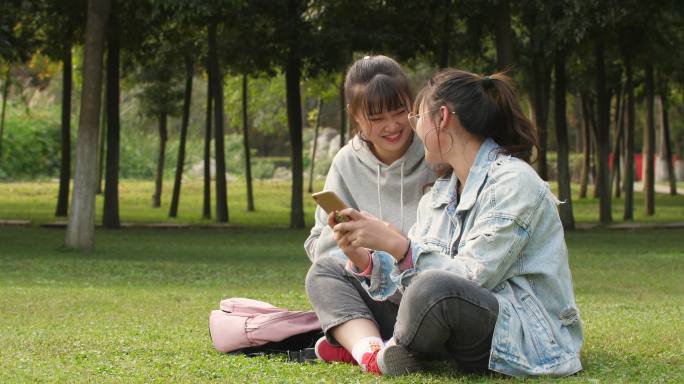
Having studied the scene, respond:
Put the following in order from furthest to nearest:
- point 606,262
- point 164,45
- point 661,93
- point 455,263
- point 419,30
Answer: point 661,93 < point 164,45 < point 419,30 < point 606,262 < point 455,263

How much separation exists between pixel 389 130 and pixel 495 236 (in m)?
1.27

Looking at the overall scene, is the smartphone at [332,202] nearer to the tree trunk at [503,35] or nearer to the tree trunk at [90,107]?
the tree trunk at [90,107]

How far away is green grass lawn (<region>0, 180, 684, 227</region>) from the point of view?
2920 cm

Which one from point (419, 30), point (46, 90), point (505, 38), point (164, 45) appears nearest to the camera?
point (505, 38)

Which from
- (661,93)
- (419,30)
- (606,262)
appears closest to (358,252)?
(606,262)

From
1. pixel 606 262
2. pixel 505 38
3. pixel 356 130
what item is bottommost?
pixel 606 262

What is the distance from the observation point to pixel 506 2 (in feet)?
68.0

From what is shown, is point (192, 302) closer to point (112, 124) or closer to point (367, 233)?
point (367, 233)

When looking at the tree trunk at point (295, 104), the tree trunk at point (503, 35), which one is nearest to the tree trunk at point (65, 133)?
the tree trunk at point (295, 104)

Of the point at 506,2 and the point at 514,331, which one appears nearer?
the point at 514,331

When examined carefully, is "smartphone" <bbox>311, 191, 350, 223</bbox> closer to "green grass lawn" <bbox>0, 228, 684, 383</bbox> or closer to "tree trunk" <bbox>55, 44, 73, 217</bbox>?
"green grass lawn" <bbox>0, 228, 684, 383</bbox>

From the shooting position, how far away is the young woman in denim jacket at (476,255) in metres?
5.20

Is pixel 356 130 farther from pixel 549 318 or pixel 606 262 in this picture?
pixel 606 262

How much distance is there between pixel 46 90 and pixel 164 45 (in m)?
32.2
